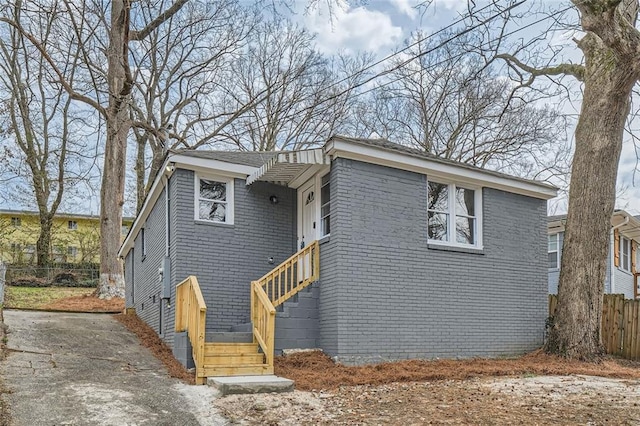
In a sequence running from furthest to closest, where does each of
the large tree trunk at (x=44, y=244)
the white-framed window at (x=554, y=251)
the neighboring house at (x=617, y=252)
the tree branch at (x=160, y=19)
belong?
the large tree trunk at (x=44, y=244) → the white-framed window at (x=554, y=251) → the neighboring house at (x=617, y=252) → the tree branch at (x=160, y=19)

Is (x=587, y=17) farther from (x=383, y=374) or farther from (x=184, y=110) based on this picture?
(x=184, y=110)

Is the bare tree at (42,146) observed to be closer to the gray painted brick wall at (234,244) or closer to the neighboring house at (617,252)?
the gray painted brick wall at (234,244)

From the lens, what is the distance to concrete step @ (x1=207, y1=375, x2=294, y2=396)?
22.7 feet

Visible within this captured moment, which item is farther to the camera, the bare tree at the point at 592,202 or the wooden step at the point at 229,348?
the bare tree at the point at 592,202

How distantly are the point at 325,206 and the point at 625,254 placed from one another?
1621 cm

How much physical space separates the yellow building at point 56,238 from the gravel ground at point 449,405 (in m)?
23.9

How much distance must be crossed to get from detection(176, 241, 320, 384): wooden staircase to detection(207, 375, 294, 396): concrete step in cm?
30

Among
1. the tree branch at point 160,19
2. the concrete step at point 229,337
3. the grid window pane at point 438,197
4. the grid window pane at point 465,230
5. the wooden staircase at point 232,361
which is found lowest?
the wooden staircase at point 232,361

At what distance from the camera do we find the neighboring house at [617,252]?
A: 18.2 m

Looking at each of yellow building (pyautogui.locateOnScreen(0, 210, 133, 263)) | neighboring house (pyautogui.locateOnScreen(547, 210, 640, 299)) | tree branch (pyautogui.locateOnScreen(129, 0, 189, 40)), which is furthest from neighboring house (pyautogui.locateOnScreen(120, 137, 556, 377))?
yellow building (pyautogui.locateOnScreen(0, 210, 133, 263))

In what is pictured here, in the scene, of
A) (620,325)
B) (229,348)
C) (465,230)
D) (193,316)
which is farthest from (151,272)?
(620,325)

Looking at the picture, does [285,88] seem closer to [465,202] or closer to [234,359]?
[465,202]

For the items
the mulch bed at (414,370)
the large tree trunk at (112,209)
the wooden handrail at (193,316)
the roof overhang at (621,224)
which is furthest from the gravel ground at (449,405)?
the large tree trunk at (112,209)

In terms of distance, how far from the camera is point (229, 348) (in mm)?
8234
